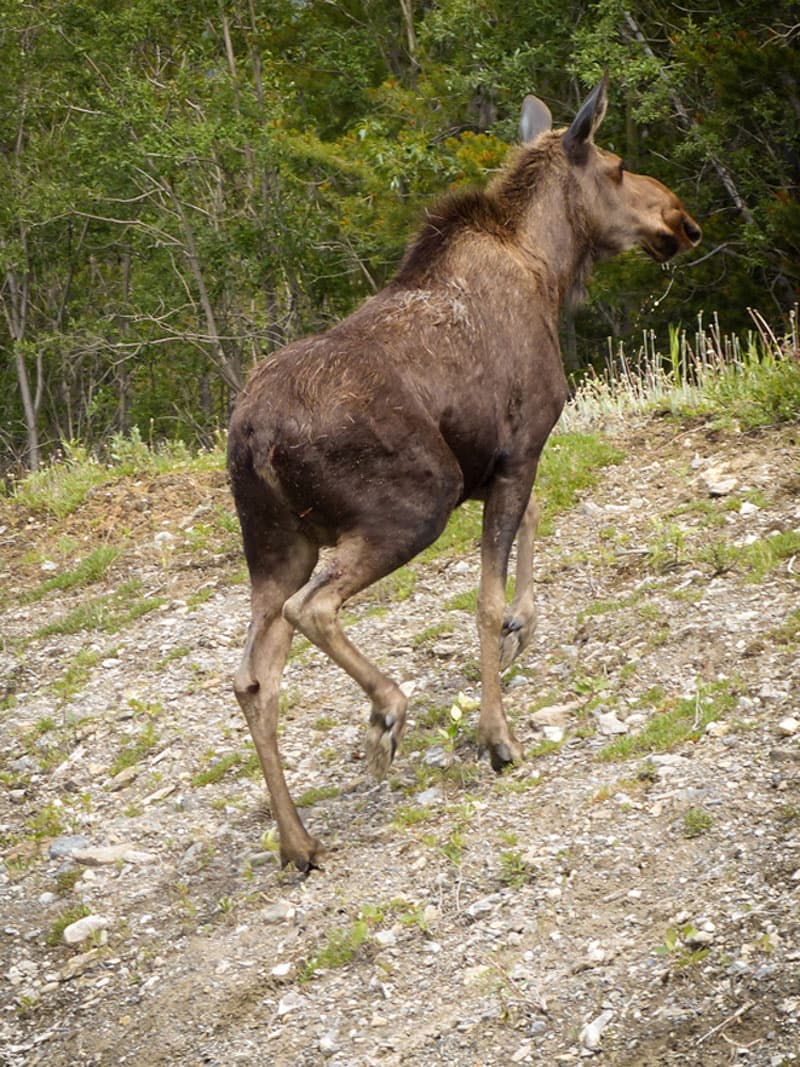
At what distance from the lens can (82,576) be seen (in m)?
11.1

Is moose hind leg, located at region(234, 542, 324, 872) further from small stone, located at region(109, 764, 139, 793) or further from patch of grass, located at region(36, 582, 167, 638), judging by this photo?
patch of grass, located at region(36, 582, 167, 638)

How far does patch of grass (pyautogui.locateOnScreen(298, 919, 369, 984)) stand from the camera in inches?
209

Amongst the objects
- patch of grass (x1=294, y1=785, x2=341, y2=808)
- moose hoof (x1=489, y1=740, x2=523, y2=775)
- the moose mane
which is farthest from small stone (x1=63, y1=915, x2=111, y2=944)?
the moose mane

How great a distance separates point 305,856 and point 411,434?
73.6 inches

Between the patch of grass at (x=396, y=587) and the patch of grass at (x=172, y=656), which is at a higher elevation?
the patch of grass at (x=396, y=587)

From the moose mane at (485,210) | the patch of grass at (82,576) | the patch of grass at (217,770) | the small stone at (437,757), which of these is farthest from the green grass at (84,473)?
the small stone at (437,757)

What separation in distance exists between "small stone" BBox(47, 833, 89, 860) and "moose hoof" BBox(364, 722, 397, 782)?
1.85 m

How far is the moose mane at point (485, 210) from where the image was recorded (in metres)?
7.02

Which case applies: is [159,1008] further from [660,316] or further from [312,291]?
[312,291]

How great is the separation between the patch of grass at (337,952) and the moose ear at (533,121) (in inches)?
175

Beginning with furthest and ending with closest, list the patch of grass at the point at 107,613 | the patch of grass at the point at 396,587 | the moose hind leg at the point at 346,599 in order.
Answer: the patch of grass at the point at 107,613 → the patch of grass at the point at 396,587 → the moose hind leg at the point at 346,599

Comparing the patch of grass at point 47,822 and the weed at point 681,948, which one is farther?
the patch of grass at point 47,822

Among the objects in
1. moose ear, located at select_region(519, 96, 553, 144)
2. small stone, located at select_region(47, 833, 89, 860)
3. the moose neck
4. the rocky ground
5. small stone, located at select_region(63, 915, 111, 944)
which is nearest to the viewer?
the rocky ground

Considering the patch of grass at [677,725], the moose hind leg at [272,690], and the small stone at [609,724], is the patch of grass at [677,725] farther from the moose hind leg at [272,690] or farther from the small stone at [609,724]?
the moose hind leg at [272,690]
